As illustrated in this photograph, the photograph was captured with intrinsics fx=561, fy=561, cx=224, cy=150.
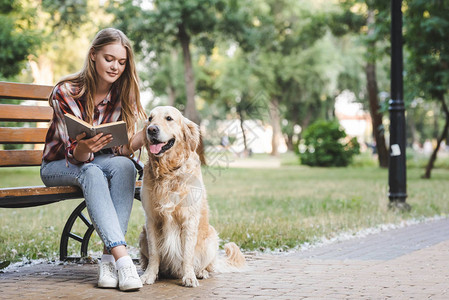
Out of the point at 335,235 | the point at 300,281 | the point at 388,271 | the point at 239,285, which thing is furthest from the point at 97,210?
the point at 335,235

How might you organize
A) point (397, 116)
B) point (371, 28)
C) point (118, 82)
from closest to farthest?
point (118, 82) → point (397, 116) → point (371, 28)

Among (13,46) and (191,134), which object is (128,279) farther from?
(13,46)

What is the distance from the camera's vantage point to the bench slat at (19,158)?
14.8ft

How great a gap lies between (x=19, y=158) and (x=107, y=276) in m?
1.48

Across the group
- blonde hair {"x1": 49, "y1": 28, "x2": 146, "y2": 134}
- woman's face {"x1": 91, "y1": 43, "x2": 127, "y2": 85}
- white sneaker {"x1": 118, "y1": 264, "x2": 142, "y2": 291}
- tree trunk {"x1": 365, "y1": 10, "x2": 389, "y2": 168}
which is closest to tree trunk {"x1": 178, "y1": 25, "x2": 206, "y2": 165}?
tree trunk {"x1": 365, "y1": 10, "x2": 389, "y2": 168}

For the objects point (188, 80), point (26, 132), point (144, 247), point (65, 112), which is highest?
point (188, 80)

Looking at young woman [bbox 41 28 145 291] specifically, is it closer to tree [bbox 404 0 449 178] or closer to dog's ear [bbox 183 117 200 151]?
dog's ear [bbox 183 117 200 151]

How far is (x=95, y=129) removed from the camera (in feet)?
12.0

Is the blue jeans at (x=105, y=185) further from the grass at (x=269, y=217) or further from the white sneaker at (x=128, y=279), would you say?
the grass at (x=269, y=217)

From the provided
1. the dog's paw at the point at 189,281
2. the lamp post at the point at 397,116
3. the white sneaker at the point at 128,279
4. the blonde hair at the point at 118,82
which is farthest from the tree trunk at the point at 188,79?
the white sneaker at the point at 128,279

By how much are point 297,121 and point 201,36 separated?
24621 millimetres

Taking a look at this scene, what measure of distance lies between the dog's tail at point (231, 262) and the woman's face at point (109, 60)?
1.61 metres

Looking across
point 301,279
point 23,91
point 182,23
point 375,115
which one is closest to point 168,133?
point 301,279

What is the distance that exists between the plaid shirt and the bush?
21048 mm
